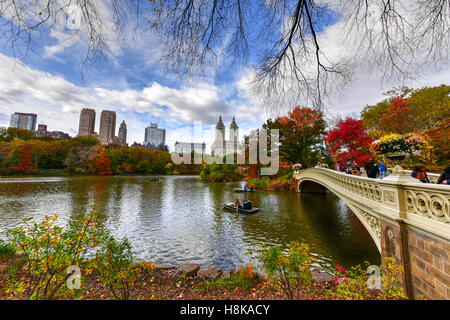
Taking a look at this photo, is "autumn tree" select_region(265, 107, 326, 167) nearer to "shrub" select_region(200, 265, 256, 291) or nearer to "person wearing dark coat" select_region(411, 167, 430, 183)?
"person wearing dark coat" select_region(411, 167, 430, 183)

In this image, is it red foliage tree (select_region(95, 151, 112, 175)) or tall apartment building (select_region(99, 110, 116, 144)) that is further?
tall apartment building (select_region(99, 110, 116, 144))

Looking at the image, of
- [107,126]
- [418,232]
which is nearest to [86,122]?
[107,126]

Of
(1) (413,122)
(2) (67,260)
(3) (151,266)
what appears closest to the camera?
(2) (67,260)

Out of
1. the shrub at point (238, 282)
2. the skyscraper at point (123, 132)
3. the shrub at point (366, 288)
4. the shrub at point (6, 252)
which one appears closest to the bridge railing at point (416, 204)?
the shrub at point (366, 288)

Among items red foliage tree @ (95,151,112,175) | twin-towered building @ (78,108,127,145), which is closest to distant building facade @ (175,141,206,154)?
red foliage tree @ (95,151,112,175)

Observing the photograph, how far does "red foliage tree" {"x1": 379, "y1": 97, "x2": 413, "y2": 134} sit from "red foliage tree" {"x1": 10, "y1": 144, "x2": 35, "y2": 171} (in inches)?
3038

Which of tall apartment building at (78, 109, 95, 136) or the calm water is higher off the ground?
tall apartment building at (78, 109, 95, 136)

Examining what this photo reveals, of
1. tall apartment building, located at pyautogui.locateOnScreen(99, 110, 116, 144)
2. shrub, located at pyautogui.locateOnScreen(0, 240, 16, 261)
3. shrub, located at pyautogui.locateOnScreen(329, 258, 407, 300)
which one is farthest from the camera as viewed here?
tall apartment building, located at pyautogui.locateOnScreen(99, 110, 116, 144)

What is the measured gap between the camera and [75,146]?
5753 centimetres

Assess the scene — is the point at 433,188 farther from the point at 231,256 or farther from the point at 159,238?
the point at 159,238

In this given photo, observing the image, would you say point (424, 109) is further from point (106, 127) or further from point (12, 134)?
point (106, 127)

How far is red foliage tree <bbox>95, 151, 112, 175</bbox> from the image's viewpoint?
2173 inches
